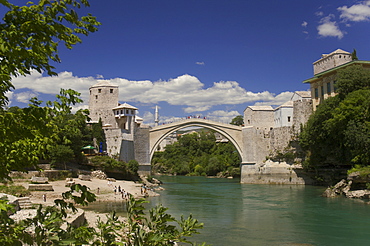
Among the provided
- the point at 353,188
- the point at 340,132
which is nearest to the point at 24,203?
the point at 353,188

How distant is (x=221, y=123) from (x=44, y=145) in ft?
128

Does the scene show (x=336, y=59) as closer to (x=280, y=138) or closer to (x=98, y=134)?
(x=280, y=138)

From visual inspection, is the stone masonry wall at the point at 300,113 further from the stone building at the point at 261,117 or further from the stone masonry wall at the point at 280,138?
the stone building at the point at 261,117

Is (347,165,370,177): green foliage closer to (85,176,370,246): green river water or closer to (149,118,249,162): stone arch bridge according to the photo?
(85,176,370,246): green river water

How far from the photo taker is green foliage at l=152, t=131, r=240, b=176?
56.3 meters

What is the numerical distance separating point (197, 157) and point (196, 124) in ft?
81.3

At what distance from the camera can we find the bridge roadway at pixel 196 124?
40844 mm

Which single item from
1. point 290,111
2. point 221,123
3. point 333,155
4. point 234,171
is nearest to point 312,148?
point 333,155

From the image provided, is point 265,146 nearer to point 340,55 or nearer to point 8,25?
point 340,55

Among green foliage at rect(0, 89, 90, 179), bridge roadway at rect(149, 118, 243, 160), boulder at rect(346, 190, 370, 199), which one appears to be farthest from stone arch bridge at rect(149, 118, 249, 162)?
green foliage at rect(0, 89, 90, 179)

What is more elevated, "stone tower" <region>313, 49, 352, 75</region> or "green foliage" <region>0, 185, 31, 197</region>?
"stone tower" <region>313, 49, 352, 75</region>

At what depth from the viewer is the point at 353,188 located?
2544cm

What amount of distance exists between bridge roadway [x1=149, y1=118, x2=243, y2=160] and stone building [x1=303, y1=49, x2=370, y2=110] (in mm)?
9152

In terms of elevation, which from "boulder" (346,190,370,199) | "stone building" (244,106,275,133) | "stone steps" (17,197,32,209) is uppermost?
"stone building" (244,106,275,133)
